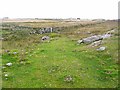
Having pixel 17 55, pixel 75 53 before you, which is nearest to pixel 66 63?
pixel 75 53

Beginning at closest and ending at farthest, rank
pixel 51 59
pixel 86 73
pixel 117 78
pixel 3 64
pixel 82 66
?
pixel 117 78
pixel 86 73
pixel 82 66
pixel 3 64
pixel 51 59

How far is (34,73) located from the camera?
88.0ft

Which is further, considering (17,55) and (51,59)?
(17,55)

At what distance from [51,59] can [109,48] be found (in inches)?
369

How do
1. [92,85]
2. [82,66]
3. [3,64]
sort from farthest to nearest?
[3,64], [82,66], [92,85]

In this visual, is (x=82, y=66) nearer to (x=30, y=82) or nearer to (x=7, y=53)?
(x=30, y=82)

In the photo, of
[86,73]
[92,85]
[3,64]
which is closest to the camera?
[92,85]

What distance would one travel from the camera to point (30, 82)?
24.0m

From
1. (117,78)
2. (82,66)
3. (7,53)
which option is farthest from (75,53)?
(117,78)

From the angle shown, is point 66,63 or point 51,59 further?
point 51,59

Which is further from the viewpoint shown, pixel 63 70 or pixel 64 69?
pixel 64 69

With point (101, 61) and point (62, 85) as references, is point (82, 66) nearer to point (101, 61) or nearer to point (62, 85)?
point (101, 61)

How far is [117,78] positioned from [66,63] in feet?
25.7

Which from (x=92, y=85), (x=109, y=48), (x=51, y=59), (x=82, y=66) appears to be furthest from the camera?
(x=109, y=48)
